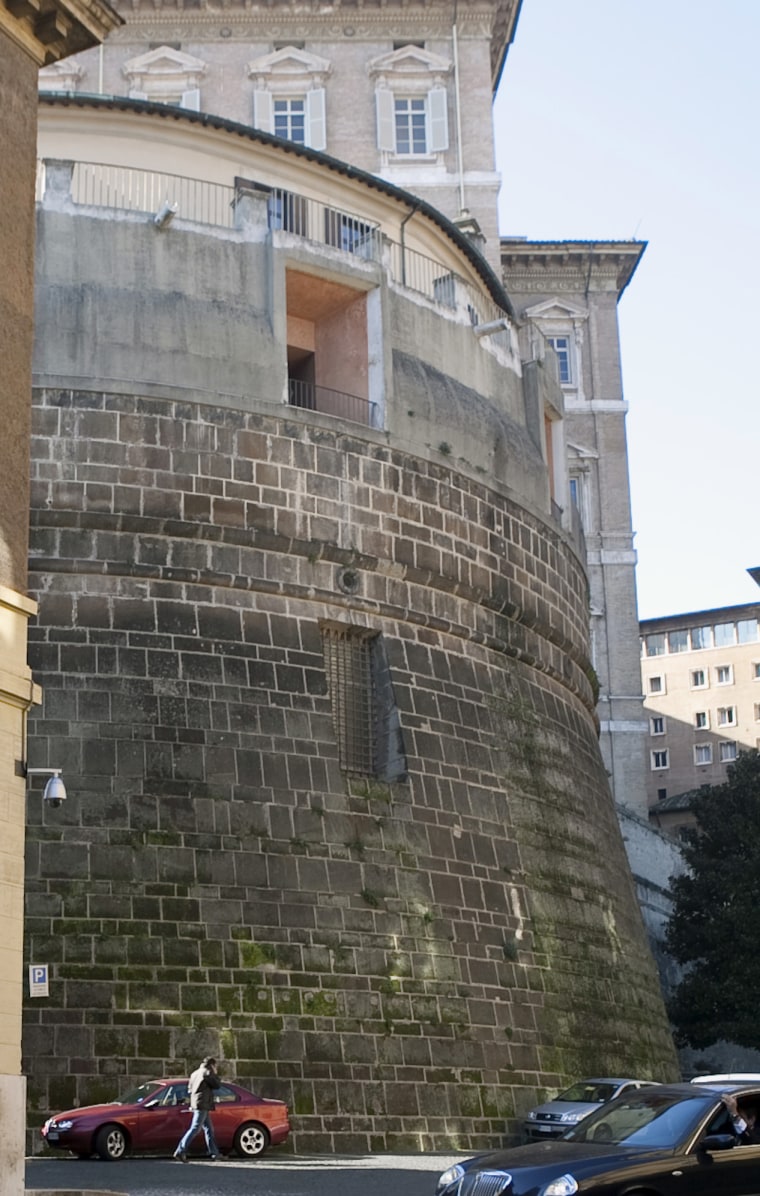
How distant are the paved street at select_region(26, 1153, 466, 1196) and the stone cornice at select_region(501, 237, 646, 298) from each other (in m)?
38.9

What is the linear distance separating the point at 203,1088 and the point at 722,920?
24.6m

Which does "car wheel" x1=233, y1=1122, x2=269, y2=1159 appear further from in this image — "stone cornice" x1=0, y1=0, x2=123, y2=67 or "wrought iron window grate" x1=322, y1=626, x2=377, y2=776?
"stone cornice" x1=0, y1=0, x2=123, y2=67

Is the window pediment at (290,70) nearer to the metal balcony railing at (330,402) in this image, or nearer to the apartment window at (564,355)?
the apartment window at (564,355)

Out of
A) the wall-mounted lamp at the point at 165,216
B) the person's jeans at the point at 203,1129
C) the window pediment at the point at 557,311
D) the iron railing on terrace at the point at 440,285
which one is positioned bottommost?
the person's jeans at the point at 203,1129

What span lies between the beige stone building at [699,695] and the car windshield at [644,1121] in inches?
2491

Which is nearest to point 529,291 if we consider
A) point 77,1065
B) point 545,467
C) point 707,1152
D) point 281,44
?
point 281,44

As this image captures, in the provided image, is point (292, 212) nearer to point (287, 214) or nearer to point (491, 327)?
point (287, 214)

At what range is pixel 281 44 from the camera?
45.5 metres

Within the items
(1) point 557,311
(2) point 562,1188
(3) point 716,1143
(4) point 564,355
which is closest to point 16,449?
(2) point 562,1188

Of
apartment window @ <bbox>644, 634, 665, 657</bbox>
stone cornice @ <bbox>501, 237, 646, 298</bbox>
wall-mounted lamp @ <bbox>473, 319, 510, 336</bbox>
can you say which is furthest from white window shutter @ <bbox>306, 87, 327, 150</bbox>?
apartment window @ <bbox>644, 634, 665, 657</bbox>

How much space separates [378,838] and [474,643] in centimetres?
399

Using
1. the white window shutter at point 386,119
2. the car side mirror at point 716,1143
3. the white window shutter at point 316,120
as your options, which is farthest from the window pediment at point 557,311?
the car side mirror at point 716,1143

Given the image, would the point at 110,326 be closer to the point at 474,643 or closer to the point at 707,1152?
the point at 474,643

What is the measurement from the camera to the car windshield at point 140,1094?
17141mm
